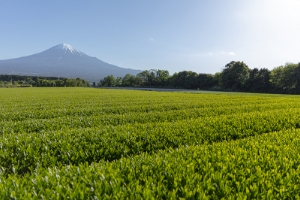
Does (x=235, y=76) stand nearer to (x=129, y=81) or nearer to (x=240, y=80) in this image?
(x=240, y=80)

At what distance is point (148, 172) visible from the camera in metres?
3.44

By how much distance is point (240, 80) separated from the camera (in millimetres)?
67625

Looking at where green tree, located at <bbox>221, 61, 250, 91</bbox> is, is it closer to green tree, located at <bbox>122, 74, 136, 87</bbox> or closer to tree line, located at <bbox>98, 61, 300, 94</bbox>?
tree line, located at <bbox>98, 61, 300, 94</bbox>

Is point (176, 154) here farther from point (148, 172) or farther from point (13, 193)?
point (13, 193)

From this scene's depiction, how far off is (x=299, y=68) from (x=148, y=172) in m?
65.4

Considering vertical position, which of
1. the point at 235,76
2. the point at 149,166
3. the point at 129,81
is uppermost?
the point at 235,76

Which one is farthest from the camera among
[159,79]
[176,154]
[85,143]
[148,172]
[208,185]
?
[159,79]

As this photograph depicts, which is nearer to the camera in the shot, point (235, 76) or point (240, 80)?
point (240, 80)

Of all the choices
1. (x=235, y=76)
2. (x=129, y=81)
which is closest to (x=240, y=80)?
(x=235, y=76)

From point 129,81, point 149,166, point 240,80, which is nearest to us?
point 149,166

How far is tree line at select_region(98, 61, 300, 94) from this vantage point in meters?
56.3

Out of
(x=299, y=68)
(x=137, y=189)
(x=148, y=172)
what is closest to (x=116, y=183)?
(x=137, y=189)

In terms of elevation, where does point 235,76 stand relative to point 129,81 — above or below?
above

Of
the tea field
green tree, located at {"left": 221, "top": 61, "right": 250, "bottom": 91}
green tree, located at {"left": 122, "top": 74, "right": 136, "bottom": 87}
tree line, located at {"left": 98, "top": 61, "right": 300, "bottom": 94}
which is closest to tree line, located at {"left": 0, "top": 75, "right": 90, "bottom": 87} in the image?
green tree, located at {"left": 122, "top": 74, "right": 136, "bottom": 87}
